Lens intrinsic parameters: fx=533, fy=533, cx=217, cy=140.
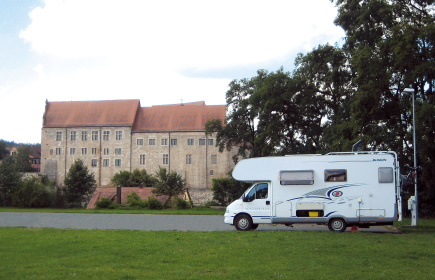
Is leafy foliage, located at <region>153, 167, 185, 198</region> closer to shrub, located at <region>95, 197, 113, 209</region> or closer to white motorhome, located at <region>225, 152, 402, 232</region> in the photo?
shrub, located at <region>95, 197, 113, 209</region>

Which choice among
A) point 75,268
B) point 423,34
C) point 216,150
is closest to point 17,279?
point 75,268

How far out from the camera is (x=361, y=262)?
1173 centimetres

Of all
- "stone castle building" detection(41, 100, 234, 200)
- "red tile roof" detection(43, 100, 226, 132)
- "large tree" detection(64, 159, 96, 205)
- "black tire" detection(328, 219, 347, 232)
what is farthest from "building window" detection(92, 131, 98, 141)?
"black tire" detection(328, 219, 347, 232)

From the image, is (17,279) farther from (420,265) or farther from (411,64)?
(411,64)

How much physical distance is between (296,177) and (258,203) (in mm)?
1960

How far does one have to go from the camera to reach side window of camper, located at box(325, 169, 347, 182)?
21.8 m

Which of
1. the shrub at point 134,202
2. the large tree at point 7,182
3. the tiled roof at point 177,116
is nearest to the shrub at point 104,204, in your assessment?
the shrub at point 134,202

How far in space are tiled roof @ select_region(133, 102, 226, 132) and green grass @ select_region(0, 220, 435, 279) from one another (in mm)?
85828

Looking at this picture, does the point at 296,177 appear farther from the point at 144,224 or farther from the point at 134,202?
the point at 134,202

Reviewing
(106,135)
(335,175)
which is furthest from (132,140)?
(335,175)

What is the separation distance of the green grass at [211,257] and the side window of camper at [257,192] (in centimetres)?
484

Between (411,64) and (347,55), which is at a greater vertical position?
(347,55)

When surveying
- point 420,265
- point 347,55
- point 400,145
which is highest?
point 347,55

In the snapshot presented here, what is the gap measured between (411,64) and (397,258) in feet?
76.9
